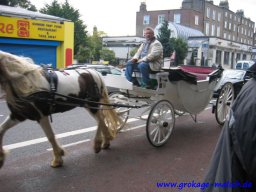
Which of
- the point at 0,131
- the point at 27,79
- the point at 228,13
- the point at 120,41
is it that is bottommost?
the point at 0,131

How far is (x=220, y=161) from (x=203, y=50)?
46.1 metres

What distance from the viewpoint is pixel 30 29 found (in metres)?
→ 21.8

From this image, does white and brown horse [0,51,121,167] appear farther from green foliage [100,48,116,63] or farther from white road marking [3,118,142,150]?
green foliage [100,48,116,63]

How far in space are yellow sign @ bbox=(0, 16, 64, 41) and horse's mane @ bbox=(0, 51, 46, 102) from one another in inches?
670

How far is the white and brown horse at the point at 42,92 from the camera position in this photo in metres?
4.64

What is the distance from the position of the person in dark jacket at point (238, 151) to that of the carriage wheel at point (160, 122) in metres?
4.18

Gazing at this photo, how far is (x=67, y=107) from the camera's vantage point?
5457mm

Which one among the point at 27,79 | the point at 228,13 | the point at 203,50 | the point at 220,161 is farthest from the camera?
the point at 228,13

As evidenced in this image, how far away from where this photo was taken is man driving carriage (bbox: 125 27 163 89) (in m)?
6.99

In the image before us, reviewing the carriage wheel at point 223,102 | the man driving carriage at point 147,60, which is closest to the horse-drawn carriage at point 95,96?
the man driving carriage at point 147,60

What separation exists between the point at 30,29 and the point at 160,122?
1741 cm

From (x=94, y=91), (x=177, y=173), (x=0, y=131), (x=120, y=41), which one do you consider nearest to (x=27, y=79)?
(x=0, y=131)

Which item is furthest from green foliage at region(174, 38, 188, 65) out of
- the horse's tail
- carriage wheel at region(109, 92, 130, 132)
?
the horse's tail

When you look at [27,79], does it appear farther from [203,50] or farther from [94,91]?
[203,50]
